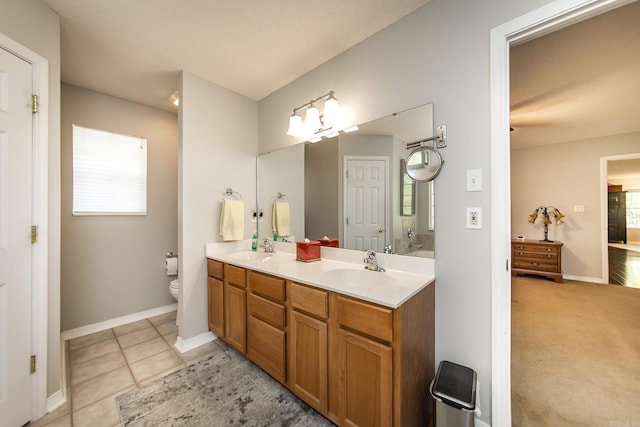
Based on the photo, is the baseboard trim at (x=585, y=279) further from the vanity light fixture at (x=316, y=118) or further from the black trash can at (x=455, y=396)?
the vanity light fixture at (x=316, y=118)

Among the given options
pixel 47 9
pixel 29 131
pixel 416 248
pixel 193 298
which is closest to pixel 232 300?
pixel 193 298

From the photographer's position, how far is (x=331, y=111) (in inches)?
74.4

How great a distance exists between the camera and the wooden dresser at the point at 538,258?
405cm

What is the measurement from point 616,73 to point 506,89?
2.00 metres

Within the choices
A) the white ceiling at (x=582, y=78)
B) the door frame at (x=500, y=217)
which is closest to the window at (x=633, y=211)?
the white ceiling at (x=582, y=78)

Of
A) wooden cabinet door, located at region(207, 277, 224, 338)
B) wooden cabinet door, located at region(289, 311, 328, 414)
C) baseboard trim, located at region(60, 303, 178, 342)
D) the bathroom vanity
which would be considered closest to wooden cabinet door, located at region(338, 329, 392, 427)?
the bathroom vanity

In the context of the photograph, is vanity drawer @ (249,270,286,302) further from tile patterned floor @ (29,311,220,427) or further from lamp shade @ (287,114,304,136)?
lamp shade @ (287,114,304,136)

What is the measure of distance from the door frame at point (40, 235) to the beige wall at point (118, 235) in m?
1.19

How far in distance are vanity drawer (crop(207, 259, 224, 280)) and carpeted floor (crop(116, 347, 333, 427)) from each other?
0.73 m

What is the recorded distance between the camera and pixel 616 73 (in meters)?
2.12

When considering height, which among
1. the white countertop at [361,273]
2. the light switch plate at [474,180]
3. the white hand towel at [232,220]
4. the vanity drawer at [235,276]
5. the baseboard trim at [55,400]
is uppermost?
the light switch plate at [474,180]

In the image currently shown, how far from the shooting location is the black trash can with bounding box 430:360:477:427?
1.02 meters

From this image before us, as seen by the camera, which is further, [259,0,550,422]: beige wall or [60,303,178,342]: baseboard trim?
[60,303,178,342]: baseboard trim

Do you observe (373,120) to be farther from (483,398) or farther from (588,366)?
(588,366)
